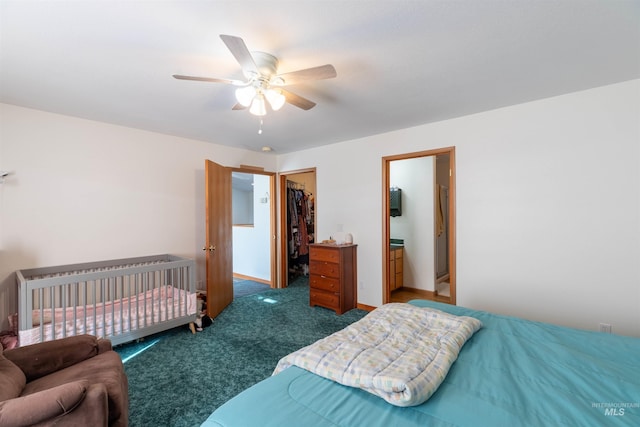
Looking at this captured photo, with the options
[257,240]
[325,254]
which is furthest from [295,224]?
[325,254]

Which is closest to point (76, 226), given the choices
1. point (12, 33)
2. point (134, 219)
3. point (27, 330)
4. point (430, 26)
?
point (134, 219)

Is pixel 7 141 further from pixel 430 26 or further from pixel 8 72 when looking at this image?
pixel 430 26

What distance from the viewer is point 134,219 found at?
325cm

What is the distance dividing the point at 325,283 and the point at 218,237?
156 centimetres

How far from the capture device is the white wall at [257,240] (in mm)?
5016

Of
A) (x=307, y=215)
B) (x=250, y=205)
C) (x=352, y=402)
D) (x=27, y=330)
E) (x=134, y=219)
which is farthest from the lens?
(x=250, y=205)

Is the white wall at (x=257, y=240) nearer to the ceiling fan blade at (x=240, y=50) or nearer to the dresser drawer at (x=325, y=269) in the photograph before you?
the dresser drawer at (x=325, y=269)

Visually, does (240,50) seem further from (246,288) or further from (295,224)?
(246,288)

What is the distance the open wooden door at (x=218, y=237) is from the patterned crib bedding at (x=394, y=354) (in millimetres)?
2345

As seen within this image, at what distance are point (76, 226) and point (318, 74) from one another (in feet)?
10.1

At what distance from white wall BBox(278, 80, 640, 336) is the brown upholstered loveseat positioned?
9.88 feet

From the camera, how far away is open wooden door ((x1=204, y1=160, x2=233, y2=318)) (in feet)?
10.7

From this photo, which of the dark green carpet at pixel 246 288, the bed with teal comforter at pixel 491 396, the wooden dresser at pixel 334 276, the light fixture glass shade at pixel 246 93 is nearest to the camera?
the bed with teal comforter at pixel 491 396

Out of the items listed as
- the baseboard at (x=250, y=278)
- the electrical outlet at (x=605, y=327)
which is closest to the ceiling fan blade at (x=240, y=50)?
the electrical outlet at (x=605, y=327)
